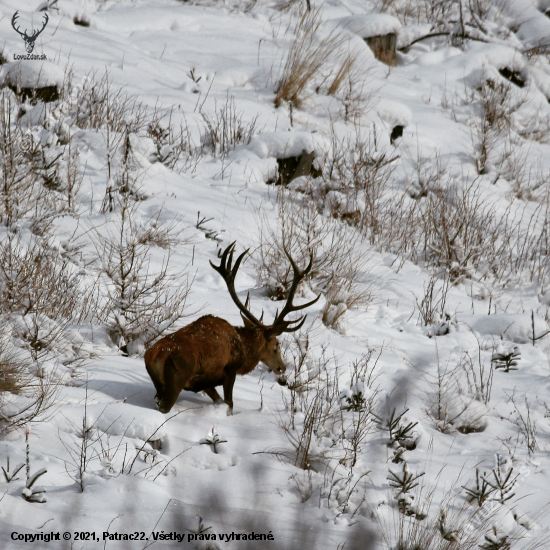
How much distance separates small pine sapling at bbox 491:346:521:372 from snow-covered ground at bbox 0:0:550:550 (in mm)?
19

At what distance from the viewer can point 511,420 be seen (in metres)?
4.18

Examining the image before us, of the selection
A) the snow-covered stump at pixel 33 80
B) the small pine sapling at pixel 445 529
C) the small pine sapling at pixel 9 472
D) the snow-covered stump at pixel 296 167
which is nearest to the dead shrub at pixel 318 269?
the snow-covered stump at pixel 296 167

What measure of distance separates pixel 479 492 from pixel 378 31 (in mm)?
10341

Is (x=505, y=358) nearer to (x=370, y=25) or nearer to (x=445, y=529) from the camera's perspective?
(x=445, y=529)

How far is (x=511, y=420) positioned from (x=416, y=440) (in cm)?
91

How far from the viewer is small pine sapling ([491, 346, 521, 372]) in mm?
4910

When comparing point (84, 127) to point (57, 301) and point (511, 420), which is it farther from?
point (511, 420)

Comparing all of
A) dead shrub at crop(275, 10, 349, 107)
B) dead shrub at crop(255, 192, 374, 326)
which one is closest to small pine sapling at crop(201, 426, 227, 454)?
dead shrub at crop(255, 192, 374, 326)

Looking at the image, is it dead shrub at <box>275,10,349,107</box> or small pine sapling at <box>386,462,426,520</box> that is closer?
small pine sapling at <box>386,462,426,520</box>

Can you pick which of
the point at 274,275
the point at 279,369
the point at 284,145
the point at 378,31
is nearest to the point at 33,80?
the point at 284,145

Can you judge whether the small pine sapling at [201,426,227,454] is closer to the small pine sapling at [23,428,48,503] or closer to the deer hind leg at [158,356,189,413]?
the deer hind leg at [158,356,189,413]

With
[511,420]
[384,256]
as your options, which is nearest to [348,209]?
[384,256]

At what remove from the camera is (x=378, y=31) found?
11703 mm

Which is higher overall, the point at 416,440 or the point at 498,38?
the point at 498,38
